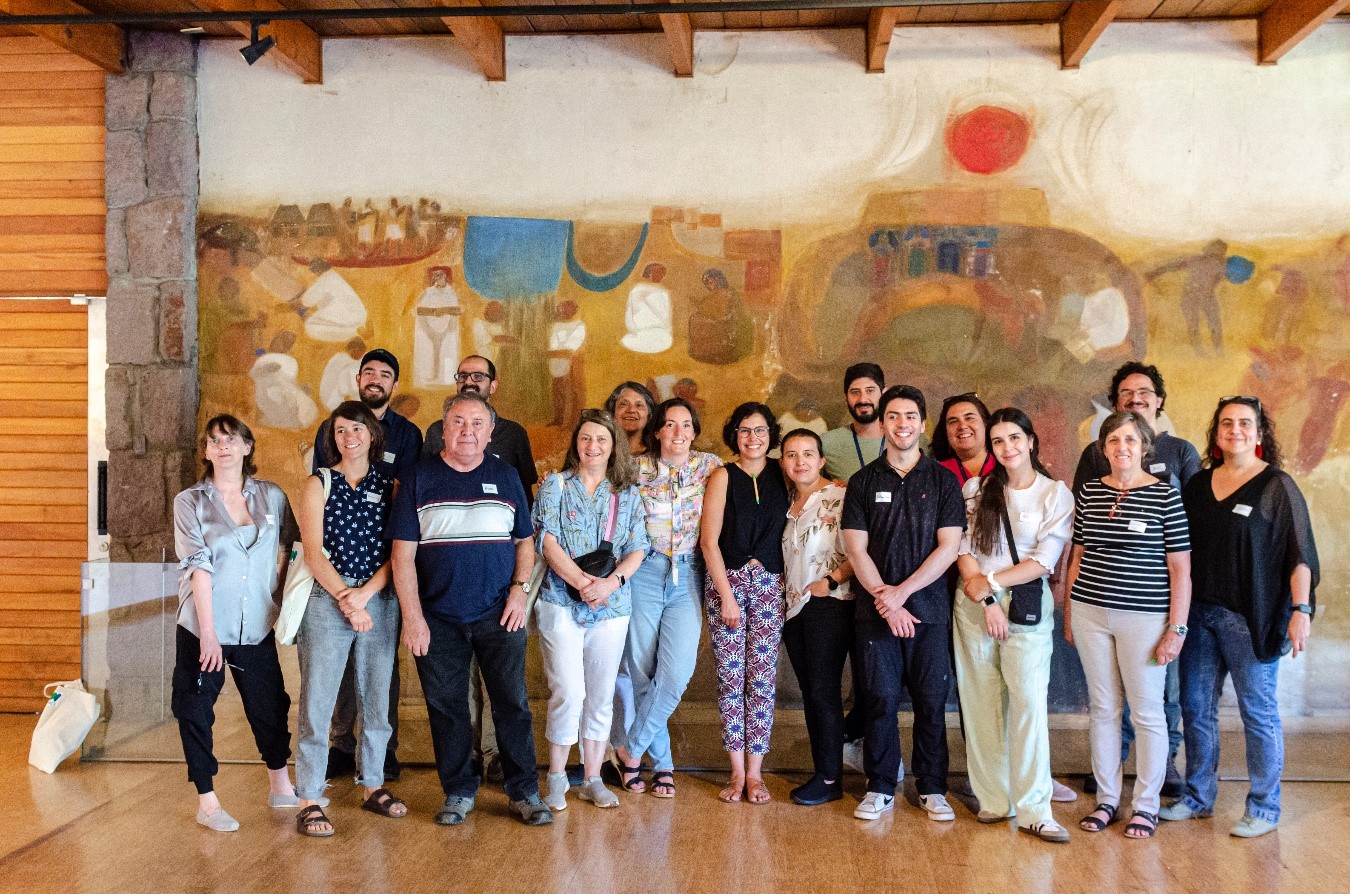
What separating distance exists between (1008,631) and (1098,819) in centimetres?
77

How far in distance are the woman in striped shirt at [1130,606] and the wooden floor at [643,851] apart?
24 cm

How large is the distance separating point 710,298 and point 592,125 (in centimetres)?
116

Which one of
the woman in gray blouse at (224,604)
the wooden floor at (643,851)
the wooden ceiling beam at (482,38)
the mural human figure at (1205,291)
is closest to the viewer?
the wooden floor at (643,851)

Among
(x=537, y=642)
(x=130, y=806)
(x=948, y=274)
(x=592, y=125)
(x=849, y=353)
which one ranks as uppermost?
(x=592, y=125)

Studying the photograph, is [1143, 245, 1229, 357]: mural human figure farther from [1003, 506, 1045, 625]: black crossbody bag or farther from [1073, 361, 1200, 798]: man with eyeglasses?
[1003, 506, 1045, 625]: black crossbody bag

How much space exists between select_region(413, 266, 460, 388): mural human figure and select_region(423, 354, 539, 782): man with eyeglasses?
0.95 m

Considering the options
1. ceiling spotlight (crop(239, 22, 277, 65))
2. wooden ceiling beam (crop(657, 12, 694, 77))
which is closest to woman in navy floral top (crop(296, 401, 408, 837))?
ceiling spotlight (crop(239, 22, 277, 65))

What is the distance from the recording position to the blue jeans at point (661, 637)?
172 inches

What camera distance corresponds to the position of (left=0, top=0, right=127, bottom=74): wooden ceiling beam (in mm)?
5207

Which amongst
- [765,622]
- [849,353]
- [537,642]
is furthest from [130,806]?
[849,353]

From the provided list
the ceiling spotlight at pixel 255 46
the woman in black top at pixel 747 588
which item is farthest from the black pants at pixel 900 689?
the ceiling spotlight at pixel 255 46

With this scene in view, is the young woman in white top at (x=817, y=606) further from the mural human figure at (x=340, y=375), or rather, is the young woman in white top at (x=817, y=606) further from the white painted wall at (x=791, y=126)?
the mural human figure at (x=340, y=375)

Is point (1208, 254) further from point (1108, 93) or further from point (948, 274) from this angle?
point (948, 274)

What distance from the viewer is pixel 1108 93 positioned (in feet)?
18.9
